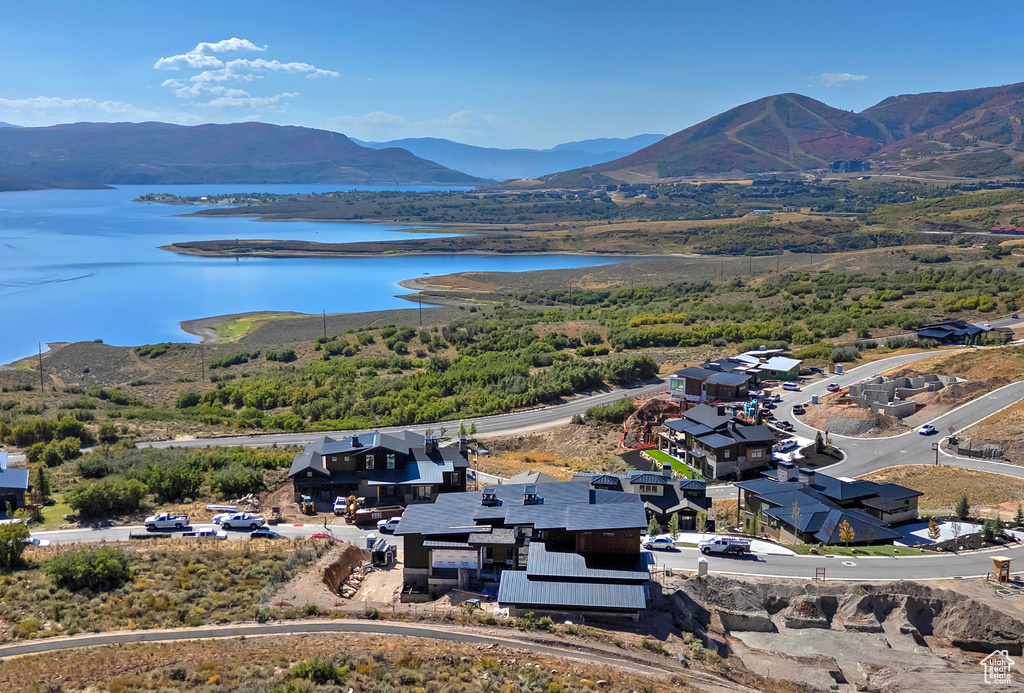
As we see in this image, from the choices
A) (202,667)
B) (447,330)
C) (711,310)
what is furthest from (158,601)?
(711,310)

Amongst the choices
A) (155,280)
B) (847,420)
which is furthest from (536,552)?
(155,280)

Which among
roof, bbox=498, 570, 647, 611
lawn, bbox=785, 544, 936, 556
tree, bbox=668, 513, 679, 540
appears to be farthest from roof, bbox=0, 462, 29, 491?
lawn, bbox=785, 544, 936, 556

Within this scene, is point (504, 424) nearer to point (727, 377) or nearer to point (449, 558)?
point (727, 377)

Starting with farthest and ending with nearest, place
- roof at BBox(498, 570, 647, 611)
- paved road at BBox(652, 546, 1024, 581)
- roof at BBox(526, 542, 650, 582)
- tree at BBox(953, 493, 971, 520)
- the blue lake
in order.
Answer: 1. the blue lake
2. tree at BBox(953, 493, 971, 520)
3. paved road at BBox(652, 546, 1024, 581)
4. roof at BBox(526, 542, 650, 582)
5. roof at BBox(498, 570, 647, 611)

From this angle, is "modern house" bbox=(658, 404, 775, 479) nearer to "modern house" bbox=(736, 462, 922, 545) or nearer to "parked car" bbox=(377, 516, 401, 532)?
"modern house" bbox=(736, 462, 922, 545)

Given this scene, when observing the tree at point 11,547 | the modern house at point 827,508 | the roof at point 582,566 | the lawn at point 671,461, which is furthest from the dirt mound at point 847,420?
the tree at point 11,547

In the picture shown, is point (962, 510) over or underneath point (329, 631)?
underneath

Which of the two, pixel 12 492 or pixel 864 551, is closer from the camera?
pixel 864 551

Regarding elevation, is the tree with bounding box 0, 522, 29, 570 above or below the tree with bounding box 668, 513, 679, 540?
above
